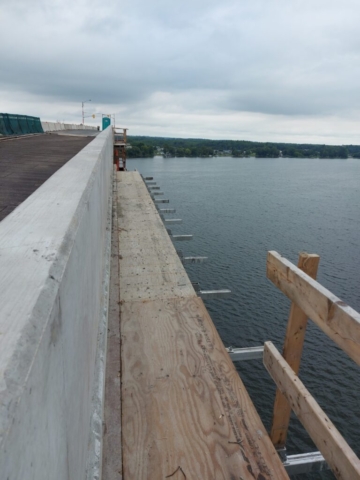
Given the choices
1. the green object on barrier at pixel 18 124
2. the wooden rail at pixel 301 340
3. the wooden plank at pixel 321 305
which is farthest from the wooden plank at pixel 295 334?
the green object on barrier at pixel 18 124

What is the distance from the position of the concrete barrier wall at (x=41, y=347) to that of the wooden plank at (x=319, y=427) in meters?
1.72

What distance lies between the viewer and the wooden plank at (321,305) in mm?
2438

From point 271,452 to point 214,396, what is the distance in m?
0.64

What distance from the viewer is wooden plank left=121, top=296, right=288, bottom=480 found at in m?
2.67

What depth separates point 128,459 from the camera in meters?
2.66

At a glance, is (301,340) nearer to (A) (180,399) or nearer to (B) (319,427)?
(B) (319,427)

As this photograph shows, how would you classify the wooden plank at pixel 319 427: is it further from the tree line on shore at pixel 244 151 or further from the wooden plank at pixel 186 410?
the tree line on shore at pixel 244 151

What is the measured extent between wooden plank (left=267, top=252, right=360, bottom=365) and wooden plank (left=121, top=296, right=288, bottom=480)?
0.95 m

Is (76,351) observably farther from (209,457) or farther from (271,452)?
(271,452)

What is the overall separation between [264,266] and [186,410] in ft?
69.4

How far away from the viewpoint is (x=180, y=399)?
323 centimetres

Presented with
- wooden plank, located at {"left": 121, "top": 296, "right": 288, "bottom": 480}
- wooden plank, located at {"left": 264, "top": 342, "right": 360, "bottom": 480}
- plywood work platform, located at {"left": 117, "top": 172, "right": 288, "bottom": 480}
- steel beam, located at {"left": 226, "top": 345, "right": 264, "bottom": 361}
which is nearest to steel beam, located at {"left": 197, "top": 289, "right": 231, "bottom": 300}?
plywood work platform, located at {"left": 117, "top": 172, "right": 288, "bottom": 480}

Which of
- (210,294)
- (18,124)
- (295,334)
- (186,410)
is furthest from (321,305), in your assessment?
(18,124)

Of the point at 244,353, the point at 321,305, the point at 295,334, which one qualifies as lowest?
the point at 244,353
